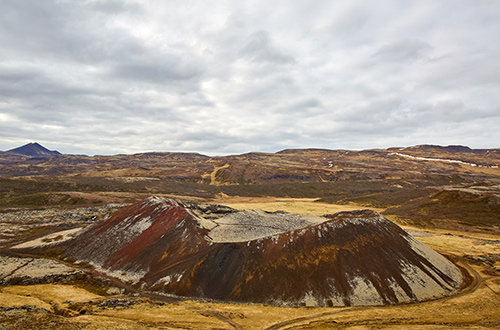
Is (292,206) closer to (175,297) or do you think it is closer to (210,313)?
(175,297)

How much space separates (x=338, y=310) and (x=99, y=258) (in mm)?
22785

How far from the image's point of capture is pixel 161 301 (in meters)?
17.8

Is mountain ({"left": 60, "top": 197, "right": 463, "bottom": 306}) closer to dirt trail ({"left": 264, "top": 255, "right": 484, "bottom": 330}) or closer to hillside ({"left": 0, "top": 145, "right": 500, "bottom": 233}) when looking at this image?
dirt trail ({"left": 264, "top": 255, "right": 484, "bottom": 330})

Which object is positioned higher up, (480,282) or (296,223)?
(296,223)

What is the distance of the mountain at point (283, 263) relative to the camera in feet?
58.3

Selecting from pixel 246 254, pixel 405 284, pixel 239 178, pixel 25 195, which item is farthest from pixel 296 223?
pixel 239 178

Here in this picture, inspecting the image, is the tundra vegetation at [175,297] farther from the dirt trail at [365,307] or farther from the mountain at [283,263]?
the mountain at [283,263]

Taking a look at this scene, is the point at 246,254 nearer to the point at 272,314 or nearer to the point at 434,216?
the point at 272,314

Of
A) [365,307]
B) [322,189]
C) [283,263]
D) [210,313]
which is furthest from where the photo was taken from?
[322,189]

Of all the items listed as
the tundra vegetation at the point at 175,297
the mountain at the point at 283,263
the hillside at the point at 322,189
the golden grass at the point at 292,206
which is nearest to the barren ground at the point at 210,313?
the tundra vegetation at the point at 175,297

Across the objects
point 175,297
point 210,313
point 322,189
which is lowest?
point 175,297

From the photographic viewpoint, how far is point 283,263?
755 inches

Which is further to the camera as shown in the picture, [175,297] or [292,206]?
[292,206]

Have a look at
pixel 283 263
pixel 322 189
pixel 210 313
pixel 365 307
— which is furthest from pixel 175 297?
pixel 322 189
